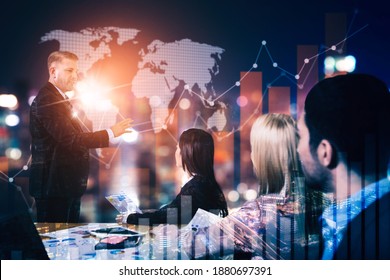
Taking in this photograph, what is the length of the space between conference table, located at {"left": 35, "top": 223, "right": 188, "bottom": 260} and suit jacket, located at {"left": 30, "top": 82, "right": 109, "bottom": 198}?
41cm

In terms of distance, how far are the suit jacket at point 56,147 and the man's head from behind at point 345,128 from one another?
4.65 ft

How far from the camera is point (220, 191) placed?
8.70ft

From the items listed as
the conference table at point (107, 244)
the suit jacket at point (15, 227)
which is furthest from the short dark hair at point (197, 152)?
the suit jacket at point (15, 227)

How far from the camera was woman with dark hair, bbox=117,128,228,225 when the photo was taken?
2.53 metres

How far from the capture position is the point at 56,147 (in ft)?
8.52

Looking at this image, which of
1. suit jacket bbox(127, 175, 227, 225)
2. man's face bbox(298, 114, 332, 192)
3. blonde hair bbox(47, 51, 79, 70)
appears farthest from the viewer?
blonde hair bbox(47, 51, 79, 70)

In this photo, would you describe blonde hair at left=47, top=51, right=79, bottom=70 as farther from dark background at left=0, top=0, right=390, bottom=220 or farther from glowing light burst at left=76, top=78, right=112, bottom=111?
glowing light burst at left=76, top=78, right=112, bottom=111

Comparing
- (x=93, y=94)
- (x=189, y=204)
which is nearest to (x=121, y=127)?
(x=93, y=94)

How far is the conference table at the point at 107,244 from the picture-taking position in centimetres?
192

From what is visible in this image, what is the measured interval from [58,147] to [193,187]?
934 mm

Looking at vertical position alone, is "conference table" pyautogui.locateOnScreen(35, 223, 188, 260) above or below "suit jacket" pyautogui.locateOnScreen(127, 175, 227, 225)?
below

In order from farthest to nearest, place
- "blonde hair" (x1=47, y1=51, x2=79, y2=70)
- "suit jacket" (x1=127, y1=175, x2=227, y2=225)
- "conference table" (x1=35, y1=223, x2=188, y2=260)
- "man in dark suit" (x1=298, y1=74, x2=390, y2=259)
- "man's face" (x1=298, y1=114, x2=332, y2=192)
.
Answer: "blonde hair" (x1=47, y1=51, x2=79, y2=70) < "suit jacket" (x1=127, y1=175, x2=227, y2=225) < "man's face" (x1=298, y1=114, x2=332, y2=192) < "man in dark suit" (x1=298, y1=74, x2=390, y2=259) < "conference table" (x1=35, y1=223, x2=188, y2=260)

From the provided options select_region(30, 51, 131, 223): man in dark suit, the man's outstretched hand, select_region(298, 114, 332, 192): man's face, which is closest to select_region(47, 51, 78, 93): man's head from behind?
select_region(30, 51, 131, 223): man in dark suit
